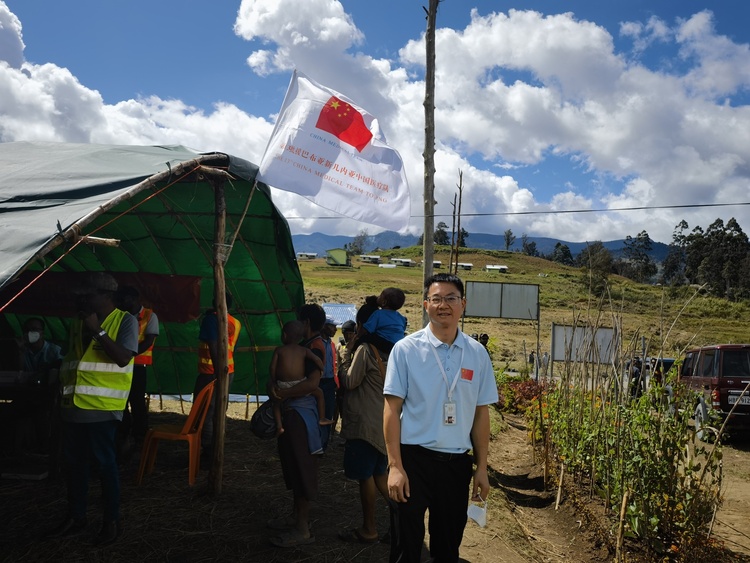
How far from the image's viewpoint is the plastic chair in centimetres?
563

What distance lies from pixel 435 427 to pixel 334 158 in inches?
125

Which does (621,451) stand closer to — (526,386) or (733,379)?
(733,379)

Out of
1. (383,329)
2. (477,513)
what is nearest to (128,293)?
(383,329)

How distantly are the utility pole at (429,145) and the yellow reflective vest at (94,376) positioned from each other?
12.0 feet

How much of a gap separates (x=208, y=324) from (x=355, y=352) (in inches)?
87.6

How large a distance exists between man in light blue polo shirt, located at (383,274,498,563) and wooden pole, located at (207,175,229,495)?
2763mm

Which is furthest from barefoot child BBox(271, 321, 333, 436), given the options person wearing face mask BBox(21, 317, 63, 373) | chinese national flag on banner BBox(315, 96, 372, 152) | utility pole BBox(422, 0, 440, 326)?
person wearing face mask BBox(21, 317, 63, 373)

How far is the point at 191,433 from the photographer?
5.65 m

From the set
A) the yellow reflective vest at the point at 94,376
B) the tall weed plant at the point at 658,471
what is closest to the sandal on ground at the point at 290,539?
the yellow reflective vest at the point at 94,376

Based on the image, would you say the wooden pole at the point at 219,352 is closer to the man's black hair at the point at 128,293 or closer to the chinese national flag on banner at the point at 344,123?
the man's black hair at the point at 128,293

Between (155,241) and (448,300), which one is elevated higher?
(155,241)

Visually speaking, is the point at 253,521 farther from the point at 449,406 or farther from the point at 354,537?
the point at 449,406

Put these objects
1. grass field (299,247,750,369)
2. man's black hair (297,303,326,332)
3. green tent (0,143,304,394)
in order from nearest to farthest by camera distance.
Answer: green tent (0,143,304,394), man's black hair (297,303,326,332), grass field (299,247,750,369)

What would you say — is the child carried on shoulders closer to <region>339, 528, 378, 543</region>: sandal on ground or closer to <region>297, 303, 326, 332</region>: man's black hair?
<region>297, 303, 326, 332</region>: man's black hair
